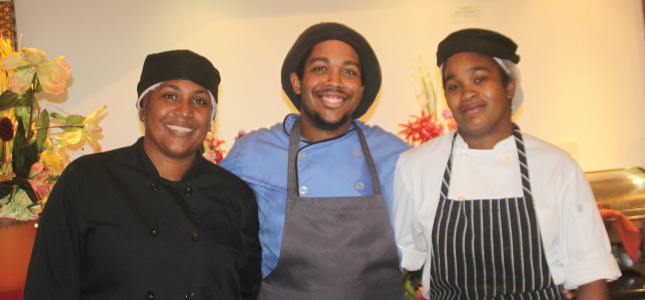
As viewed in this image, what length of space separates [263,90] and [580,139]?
1.94m

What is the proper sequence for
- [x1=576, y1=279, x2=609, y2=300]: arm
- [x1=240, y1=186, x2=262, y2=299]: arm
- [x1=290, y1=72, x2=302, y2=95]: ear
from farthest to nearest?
[x1=290, y1=72, x2=302, y2=95]: ear < [x1=240, y1=186, x2=262, y2=299]: arm < [x1=576, y1=279, x2=609, y2=300]: arm

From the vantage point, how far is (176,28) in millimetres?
2395

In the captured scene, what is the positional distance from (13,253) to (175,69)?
889 mm

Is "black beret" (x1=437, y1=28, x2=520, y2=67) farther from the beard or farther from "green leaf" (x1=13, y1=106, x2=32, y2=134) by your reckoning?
"green leaf" (x1=13, y1=106, x2=32, y2=134)

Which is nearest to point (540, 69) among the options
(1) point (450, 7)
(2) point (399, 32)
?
(1) point (450, 7)

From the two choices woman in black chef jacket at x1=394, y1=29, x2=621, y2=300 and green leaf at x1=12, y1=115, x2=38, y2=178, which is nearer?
woman in black chef jacket at x1=394, y1=29, x2=621, y2=300

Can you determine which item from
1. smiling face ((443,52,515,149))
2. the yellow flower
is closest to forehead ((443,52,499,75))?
smiling face ((443,52,515,149))

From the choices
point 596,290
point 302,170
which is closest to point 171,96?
point 302,170

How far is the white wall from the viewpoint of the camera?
7.79 ft

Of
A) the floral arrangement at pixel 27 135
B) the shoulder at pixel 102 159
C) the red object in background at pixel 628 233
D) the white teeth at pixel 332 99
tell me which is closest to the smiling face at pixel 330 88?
the white teeth at pixel 332 99

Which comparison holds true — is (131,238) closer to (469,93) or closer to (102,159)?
(102,159)

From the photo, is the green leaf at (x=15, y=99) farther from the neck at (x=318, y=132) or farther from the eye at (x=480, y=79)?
the eye at (x=480, y=79)

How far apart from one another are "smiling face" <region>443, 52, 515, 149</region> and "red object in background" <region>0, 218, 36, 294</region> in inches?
63.0

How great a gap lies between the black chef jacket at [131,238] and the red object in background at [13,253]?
1.29 feet
